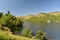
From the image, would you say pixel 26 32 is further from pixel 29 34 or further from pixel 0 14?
pixel 0 14

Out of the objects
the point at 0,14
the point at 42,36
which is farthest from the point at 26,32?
the point at 0,14

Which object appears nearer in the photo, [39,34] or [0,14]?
[39,34]

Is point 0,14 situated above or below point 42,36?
above

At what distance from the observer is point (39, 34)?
48438 mm

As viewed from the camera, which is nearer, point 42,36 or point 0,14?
point 42,36

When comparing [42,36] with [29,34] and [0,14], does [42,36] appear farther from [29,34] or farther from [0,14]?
[0,14]

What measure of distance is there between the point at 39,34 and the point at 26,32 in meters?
3.71

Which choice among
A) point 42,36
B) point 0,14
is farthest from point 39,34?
point 0,14

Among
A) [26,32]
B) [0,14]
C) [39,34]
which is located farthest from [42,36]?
[0,14]

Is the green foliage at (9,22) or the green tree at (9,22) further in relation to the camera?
the green tree at (9,22)

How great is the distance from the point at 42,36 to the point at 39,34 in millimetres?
1348

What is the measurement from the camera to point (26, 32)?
48.2 m

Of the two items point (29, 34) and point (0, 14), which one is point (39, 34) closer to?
point (29, 34)

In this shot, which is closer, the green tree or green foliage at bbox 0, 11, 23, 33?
green foliage at bbox 0, 11, 23, 33
